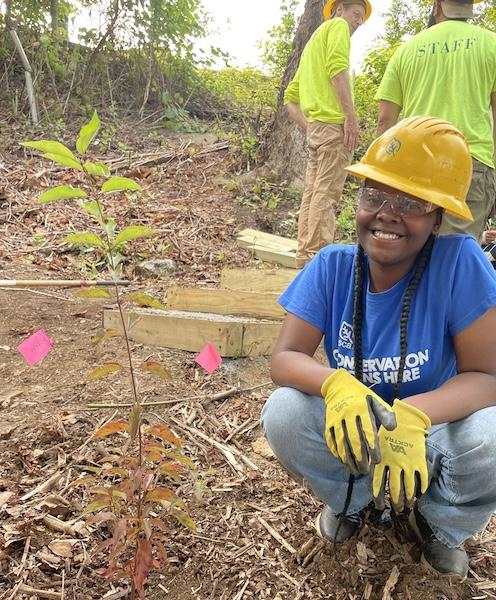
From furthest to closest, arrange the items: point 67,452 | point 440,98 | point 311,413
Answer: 1. point 440,98
2. point 67,452
3. point 311,413

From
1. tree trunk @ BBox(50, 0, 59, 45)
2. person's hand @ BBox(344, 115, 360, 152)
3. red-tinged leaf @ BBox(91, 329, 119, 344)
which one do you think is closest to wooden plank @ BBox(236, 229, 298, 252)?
person's hand @ BBox(344, 115, 360, 152)

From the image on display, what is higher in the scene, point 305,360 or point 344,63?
point 344,63

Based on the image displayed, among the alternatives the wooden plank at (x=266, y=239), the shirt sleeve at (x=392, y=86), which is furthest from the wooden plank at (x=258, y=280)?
the shirt sleeve at (x=392, y=86)

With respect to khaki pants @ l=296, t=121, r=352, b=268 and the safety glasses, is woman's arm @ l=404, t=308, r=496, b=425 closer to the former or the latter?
the safety glasses

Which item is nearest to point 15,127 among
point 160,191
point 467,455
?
point 160,191

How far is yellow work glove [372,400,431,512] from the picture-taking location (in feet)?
4.85

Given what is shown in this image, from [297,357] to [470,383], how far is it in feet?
1.71

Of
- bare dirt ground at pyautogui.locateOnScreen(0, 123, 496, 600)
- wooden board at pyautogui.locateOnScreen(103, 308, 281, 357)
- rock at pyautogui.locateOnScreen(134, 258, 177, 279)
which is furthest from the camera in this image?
rock at pyautogui.locateOnScreen(134, 258, 177, 279)

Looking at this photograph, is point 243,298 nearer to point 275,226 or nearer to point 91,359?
point 91,359

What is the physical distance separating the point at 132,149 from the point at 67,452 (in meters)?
5.92

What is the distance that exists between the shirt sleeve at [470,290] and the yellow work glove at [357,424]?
0.37 meters

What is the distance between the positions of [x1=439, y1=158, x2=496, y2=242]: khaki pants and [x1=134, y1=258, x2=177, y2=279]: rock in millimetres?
2434

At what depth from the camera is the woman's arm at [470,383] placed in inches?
62.1

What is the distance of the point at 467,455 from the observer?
60.9 inches
